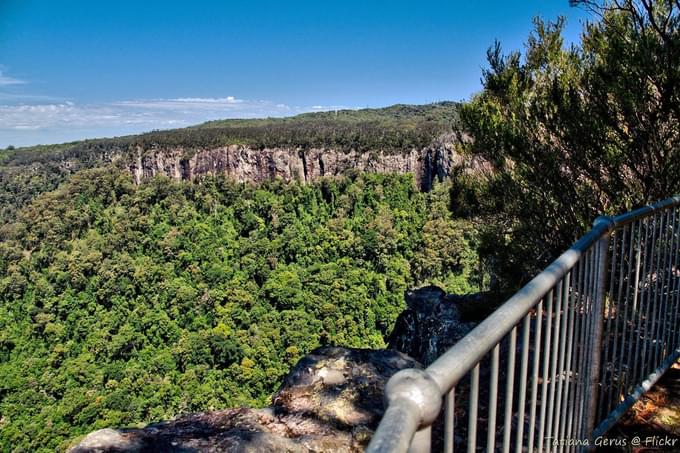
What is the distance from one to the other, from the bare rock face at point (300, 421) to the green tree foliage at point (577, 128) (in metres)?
2.99

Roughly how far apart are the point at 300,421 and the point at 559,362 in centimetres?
172

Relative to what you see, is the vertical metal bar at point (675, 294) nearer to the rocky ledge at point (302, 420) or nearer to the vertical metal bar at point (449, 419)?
the rocky ledge at point (302, 420)

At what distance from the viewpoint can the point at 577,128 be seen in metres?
4.76

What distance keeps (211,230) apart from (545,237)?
48.9m

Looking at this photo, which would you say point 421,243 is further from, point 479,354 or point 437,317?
point 479,354

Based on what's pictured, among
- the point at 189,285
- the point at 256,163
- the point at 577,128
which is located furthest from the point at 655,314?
the point at 256,163

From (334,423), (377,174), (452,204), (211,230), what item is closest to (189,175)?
(211,230)

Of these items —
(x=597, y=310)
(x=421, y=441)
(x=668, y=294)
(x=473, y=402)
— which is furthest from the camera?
(x=668, y=294)

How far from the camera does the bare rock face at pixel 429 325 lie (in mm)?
6551

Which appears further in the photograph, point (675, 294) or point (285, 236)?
point (285, 236)

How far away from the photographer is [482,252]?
666 centimetres

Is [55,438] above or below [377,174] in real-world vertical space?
below

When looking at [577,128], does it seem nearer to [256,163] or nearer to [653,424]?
[653,424]

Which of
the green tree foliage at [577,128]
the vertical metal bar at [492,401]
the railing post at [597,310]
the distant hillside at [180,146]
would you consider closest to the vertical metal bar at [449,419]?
the vertical metal bar at [492,401]
